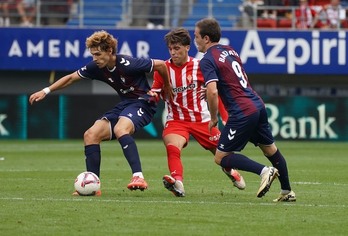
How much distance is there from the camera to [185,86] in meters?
12.1

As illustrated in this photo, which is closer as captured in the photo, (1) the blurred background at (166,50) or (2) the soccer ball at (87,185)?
(2) the soccer ball at (87,185)

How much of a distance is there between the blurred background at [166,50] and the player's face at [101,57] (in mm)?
15688

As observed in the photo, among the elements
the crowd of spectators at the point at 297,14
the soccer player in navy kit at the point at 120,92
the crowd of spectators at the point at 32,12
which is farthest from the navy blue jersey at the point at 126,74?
the crowd of spectators at the point at 32,12

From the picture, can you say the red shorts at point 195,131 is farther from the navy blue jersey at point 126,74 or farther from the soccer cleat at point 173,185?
the soccer cleat at point 173,185

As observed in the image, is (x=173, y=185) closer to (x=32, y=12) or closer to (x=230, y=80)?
(x=230, y=80)

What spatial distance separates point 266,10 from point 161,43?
10.3 feet

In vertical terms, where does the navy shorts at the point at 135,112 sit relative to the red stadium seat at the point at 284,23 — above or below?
above

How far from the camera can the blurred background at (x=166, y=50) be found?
27.3 meters

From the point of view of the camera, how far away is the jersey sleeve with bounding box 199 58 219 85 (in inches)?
409

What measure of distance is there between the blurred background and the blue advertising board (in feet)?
0.09

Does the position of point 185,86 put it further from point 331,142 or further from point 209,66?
point 331,142

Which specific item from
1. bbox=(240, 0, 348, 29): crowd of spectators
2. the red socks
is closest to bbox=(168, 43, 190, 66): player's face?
the red socks

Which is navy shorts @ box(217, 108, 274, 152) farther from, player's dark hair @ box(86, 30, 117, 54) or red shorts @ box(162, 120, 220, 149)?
player's dark hair @ box(86, 30, 117, 54)

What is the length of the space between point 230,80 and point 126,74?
1.68 m
